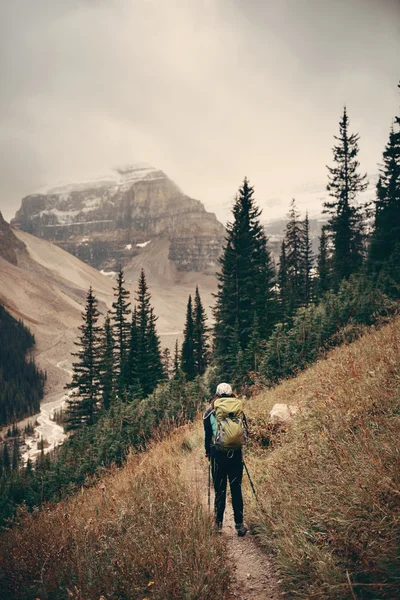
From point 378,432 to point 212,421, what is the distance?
230cm

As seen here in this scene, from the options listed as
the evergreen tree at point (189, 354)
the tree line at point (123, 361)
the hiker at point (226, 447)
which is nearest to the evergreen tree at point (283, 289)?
the tree line at point (123, 361)

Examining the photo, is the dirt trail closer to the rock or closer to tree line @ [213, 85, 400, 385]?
the rock

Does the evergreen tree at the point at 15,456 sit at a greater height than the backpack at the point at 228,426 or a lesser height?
lesser

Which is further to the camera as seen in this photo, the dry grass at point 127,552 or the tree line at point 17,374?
the tree line at point 17,374

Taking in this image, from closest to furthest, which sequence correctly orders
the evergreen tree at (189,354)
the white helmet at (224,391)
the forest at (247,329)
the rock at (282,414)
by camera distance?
1. the white helmet at (224,391)
2. the rock at (282,414)
3. the forest at (247,329)
4. the evergreen tree at (189,354)

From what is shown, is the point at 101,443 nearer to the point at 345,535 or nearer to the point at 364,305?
the point at 364,305

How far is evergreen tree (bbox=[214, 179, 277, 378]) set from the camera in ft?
90.2

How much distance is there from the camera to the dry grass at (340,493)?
2.93m

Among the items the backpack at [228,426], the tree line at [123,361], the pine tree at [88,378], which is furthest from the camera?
the pine tree at [88,378]

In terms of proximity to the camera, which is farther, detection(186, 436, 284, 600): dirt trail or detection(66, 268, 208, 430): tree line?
detection(66, 268, 208, 430): tree line

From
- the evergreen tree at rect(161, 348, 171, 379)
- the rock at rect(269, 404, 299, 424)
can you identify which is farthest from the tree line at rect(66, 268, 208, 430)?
the rock at rect(269, 404, 299, 424)

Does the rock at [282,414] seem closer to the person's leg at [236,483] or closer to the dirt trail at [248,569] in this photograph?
the dirt trail at [248,569]

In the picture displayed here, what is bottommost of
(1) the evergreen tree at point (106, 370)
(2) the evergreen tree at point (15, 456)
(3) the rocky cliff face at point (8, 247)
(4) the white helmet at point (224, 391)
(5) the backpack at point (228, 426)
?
(2) the evergreen tree at point (15, 456)

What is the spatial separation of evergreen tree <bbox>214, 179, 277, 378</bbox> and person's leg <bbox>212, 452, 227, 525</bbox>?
71.4 ft
